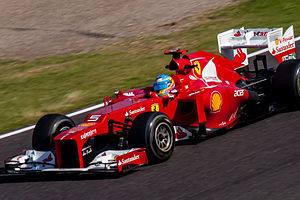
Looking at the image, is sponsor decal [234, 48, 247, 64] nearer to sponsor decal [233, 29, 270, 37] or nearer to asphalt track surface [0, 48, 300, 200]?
sponsor decal [233, 29, 270, 37]

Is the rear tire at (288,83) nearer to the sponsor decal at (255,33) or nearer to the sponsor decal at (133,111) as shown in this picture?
the sponsor decal at (255,33)

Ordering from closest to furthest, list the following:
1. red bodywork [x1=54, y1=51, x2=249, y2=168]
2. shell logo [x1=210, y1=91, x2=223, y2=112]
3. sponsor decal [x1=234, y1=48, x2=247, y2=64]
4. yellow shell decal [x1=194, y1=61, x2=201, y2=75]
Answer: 1. red bodywork [x1=54, y1=51, x2=249, y2=168]
2. shell logo [x1=210, y1=91, x2=223, y2=112]
3. yellow shell decal [x1=194, y1=61, x2=201, y2=75]
4. sponsor decal [x1=234, y1=48, x2=247, y2=64]

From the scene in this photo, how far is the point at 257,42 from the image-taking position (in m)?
9.36

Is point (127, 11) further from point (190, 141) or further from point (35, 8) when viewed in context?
point (190, 141)

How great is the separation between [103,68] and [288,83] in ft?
21.0

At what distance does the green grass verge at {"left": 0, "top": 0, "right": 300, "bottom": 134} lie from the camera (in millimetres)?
11211

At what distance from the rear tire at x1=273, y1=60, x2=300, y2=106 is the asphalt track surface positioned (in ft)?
1.47

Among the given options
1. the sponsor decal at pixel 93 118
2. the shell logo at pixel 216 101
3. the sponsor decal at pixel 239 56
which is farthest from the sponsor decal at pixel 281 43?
the sponsor decal at pixel 93 118

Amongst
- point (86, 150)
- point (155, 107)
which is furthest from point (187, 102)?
point (86, 150)

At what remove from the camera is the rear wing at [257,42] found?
29.1 ft

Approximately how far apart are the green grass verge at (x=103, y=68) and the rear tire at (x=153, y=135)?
4.07 m

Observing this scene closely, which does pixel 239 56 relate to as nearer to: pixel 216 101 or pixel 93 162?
pixel 216 101

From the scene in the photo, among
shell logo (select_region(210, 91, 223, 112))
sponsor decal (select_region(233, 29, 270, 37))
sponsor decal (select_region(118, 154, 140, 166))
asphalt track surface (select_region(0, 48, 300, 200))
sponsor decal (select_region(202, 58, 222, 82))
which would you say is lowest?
asphalt track surface (select_region(0, 48, 300, 200))

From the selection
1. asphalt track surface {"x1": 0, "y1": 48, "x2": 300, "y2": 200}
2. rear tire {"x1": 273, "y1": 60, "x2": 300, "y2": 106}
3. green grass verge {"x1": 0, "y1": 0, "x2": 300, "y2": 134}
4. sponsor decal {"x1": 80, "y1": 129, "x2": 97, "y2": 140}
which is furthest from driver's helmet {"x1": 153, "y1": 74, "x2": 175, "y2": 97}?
green grass verge {"x1": 0, "y1": 0, "x2": 300, "y2": 134}
